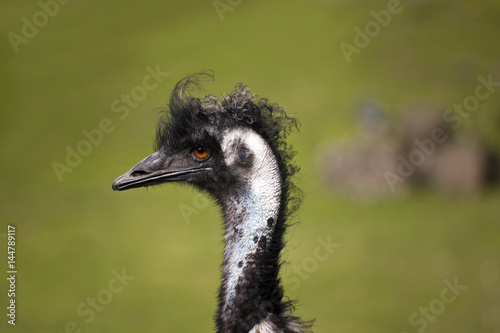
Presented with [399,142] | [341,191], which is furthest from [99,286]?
[399,142]

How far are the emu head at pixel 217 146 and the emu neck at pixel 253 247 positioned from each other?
4cm

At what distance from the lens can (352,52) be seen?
57.4 ft

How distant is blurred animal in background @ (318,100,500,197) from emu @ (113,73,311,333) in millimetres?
9140

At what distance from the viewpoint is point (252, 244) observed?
3.20m

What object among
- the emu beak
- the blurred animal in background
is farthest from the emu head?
the blurred animal in background

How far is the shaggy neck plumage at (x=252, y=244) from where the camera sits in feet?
10.2

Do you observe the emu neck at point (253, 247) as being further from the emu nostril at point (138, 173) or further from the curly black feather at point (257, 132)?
the emu nostril at point (138, 173)

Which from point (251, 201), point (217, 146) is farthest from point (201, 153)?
point (251, 201)

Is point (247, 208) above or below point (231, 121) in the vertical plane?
below

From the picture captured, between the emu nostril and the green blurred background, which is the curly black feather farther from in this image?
the green blurred background

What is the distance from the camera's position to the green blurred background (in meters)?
9.05

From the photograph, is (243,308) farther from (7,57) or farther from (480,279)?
(7,57)

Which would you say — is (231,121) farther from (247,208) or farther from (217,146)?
(247,208)

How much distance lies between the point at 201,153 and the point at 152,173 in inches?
11.2
